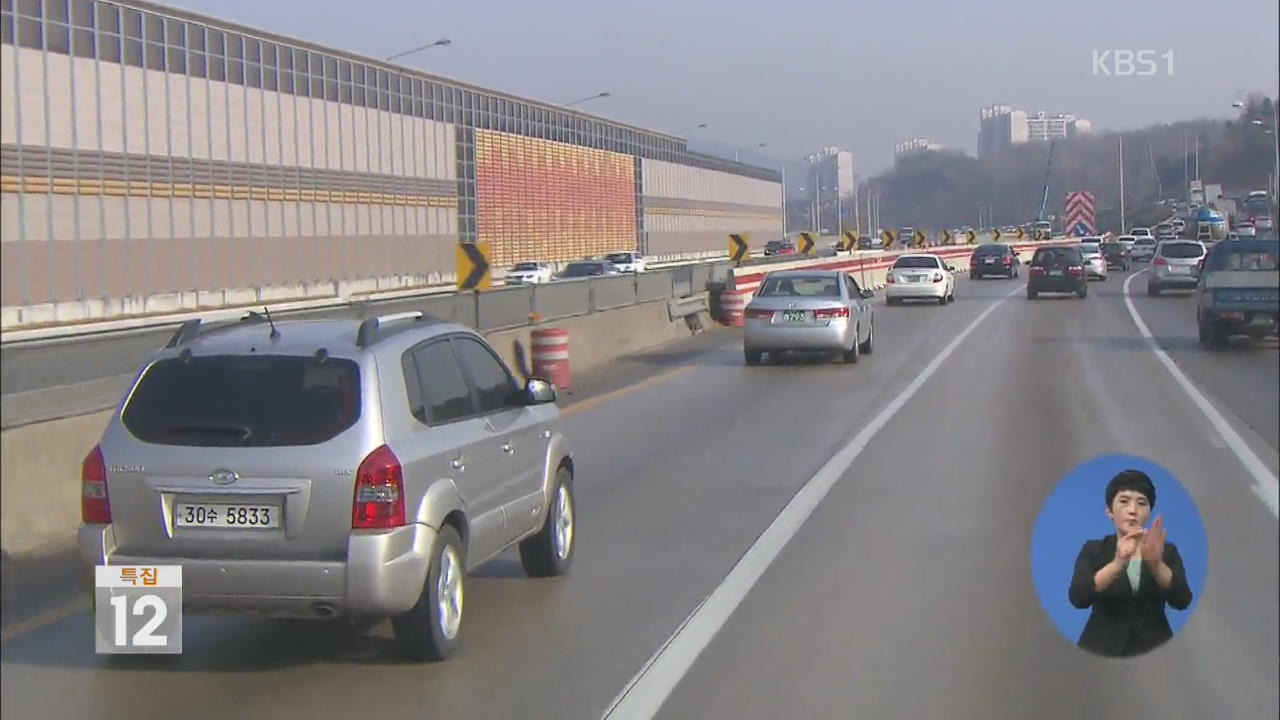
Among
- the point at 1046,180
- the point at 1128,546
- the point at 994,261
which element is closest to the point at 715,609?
the point at 1046,180

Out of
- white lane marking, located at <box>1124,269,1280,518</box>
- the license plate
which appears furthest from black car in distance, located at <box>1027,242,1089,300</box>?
the license plate

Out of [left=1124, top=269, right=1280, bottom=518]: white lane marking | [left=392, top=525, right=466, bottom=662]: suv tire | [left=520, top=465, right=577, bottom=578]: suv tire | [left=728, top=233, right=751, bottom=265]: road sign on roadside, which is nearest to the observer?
[left=392, top=525, right=466, bottom=662]: suv tire

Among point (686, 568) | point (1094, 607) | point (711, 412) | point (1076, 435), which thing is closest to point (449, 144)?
point (711, 412)

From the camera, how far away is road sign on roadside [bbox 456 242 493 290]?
2186 centimetres

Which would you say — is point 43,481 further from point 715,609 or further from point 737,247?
point 737,247

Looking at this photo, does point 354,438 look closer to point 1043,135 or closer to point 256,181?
point 1043,135

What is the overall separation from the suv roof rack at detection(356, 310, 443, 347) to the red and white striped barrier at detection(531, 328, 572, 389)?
12673 mm

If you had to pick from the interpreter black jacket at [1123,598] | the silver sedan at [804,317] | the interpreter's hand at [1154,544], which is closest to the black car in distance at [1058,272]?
the silver sedan at [804,317]

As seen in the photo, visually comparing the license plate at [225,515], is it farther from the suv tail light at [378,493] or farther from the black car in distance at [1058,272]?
the black car in distance at [1058,272]

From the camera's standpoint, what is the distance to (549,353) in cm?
2125

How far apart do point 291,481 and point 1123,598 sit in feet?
12.8

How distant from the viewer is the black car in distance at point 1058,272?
43.2 metres

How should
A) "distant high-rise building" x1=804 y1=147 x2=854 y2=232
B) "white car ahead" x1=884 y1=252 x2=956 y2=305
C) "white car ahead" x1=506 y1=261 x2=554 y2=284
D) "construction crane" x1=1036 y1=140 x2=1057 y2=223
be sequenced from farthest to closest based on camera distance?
"white car ahead" x1=506 y1=261 x2=554 y2=284, "white car ahead" x1=884 y1=252 x2=956 y2=305, "distant high-rise building" x1=804 y1=147 x2=854 y2=232, "construction crane" x1=1036 y1=140 x2=1057 y2=223
